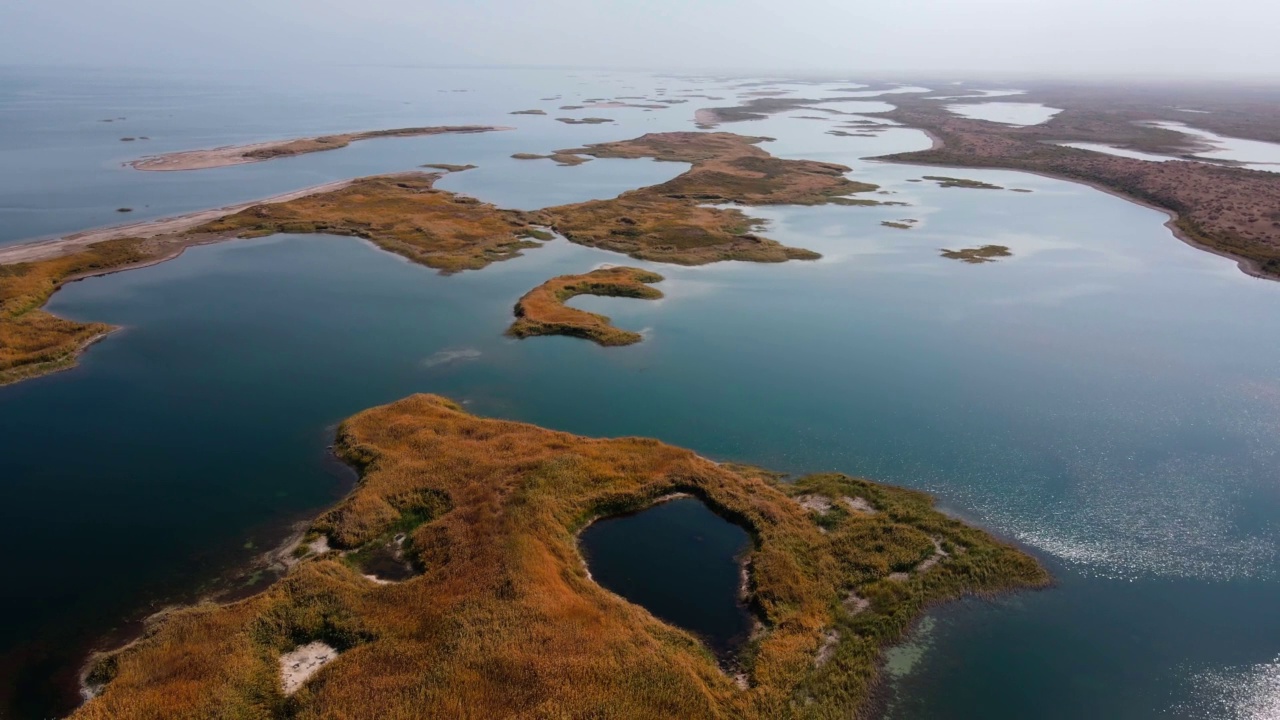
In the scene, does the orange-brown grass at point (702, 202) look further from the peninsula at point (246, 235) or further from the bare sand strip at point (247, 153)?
the bare sand strip at point (247, 153)

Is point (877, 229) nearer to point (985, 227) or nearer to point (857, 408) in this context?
point (985, 227)

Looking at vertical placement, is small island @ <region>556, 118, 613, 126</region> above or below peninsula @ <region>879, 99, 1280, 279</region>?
above

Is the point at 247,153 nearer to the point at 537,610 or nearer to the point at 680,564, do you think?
the point at 680,564

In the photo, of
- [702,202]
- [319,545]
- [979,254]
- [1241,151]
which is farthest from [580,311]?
[1241,151]

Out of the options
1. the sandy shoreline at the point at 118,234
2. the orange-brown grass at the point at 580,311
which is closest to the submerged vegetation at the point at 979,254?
the orange-brown grass at the point at 580,311

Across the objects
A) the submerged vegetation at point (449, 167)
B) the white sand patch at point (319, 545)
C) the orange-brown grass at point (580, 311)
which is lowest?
the white sand patch at point (319, 545)

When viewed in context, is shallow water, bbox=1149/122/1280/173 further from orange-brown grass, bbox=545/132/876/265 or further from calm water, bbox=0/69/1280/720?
orange-brown grass, bbox=545/132/876/265

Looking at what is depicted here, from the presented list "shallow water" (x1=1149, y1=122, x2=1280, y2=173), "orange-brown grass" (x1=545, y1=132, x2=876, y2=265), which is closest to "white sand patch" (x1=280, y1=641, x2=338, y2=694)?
"orange-brown grass" (x1=545, y1=132, x2=876, y2=265)
